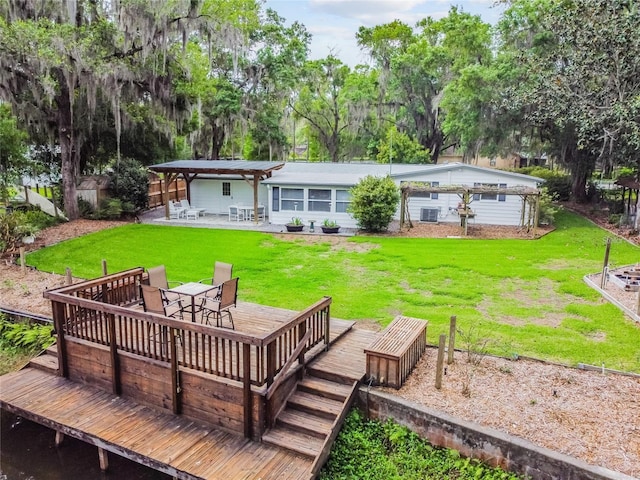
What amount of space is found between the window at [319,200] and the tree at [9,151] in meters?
10.6

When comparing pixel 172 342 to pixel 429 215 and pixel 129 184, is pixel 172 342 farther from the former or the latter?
pixel 129 184

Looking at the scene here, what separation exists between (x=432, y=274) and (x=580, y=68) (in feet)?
32.9

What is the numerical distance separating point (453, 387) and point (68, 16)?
16423 millimetres

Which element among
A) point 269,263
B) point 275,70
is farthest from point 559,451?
point 275,70

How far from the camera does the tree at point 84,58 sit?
14.0 metres

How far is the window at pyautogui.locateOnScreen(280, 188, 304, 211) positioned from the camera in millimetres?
19078

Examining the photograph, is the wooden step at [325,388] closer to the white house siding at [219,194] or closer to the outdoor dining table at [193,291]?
the outdoor dining table at [193,291]

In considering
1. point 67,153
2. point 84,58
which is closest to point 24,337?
point 84,58

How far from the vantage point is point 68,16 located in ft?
49.2

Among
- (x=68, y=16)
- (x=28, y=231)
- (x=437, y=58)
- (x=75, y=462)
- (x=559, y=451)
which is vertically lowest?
(x=75, y=462)

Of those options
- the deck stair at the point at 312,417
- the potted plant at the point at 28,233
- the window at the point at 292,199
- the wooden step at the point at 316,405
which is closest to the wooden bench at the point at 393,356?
the deck stair at the point at 312,417

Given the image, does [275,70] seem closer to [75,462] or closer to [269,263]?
[269,263]

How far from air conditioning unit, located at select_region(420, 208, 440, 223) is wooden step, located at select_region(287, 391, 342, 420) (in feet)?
48.3

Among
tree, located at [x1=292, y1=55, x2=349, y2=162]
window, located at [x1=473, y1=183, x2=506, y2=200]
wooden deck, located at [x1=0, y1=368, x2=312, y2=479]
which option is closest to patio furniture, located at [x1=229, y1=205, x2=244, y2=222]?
window, located at [x1=473, y1=183, x2=506, y2=200]
